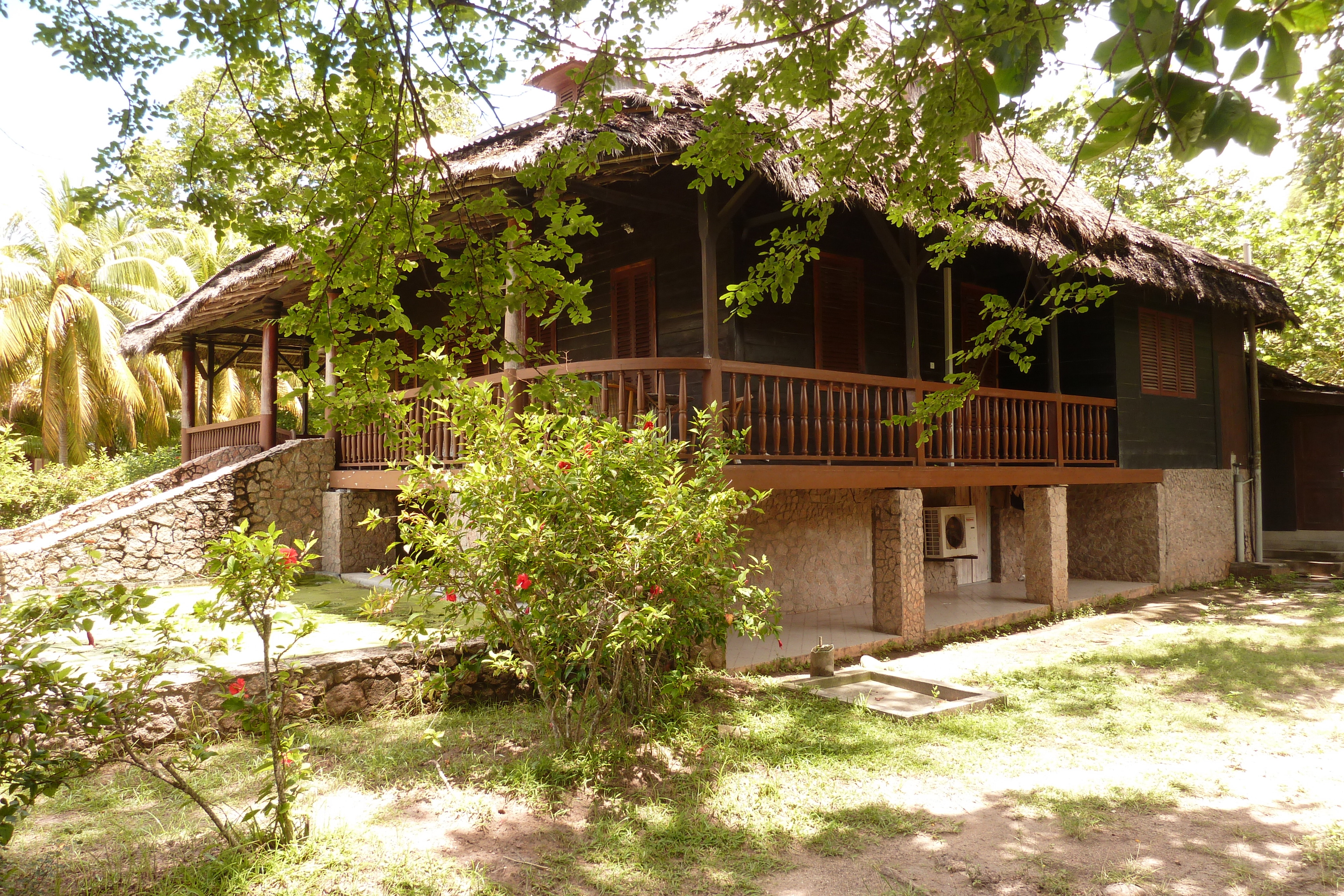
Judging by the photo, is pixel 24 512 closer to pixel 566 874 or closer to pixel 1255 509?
pixel 566 874

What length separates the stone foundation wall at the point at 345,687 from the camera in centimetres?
470

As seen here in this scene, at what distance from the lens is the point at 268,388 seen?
11148mm

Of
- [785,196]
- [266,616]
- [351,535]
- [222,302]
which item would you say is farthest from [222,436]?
[266,616]

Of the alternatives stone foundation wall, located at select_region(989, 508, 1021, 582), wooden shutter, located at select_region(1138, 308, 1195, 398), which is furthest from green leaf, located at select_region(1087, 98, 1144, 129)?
wooden shutter, located at select_region(1138, 308, 1195, 398)

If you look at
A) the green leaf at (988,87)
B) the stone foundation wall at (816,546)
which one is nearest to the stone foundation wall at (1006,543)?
the stone foundation wall at (816,546)

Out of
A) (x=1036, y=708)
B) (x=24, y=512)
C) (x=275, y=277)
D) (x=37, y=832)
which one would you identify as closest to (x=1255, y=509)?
(x=1036, y=708)

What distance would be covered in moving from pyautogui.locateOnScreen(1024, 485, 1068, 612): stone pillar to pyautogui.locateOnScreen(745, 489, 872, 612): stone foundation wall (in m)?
1.73

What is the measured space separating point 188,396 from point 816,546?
10.2 m

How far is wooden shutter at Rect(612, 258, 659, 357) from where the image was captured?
8.74m

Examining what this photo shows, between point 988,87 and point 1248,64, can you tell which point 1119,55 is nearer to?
point 1248,64

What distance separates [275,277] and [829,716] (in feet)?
23.5

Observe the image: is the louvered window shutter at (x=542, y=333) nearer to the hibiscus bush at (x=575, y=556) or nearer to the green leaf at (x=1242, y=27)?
the hibiscus bush at (x=575, y=556)

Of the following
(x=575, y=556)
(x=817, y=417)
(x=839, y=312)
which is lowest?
(x=575, y=556)

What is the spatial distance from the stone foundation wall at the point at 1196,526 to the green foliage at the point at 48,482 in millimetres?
15749
